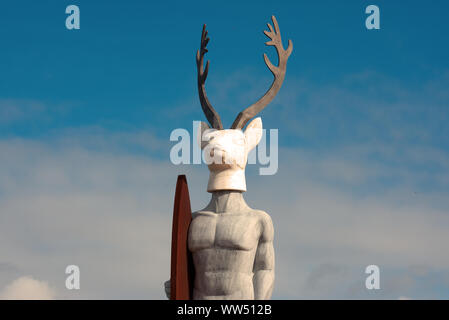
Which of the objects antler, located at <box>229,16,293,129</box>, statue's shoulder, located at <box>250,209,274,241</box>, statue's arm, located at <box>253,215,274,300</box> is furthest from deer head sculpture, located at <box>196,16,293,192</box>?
statue's arm, located at <box>253,215,274,300</box>

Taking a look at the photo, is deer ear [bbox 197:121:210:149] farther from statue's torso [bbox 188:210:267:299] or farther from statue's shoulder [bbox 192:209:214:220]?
statue's torso [bbox 188:210:267:299]

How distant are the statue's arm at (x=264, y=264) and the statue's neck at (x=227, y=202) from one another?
306 millimetres

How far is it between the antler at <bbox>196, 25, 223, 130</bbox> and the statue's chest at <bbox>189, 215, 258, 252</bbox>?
1.01m

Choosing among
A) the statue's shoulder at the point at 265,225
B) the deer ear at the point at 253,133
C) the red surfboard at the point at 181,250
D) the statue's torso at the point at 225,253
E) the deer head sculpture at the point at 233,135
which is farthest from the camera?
the deer ear at the point at 253,133

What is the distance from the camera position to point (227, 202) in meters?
7.31

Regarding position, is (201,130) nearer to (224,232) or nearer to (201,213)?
(201,213)

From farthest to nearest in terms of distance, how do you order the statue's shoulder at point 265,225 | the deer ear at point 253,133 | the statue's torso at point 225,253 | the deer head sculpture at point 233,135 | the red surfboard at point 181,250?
the deer ear at point 253,133 < the deer head sculpture at point 233,135 < the statue's shoulder at point 265,225 < the statue's torso at point 225,253 < the red surfboard at point 181,250

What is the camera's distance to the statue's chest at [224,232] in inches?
278

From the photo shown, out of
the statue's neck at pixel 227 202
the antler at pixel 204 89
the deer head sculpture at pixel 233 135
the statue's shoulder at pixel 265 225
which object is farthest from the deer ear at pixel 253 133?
the statue's shoulder at pixel 265 225

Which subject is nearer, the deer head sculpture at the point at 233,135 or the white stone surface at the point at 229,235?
the white stone surface at the point at 229,235

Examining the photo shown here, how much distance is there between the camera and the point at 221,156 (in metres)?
7.25

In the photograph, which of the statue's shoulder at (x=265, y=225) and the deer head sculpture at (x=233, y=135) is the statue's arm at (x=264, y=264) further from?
the deer head sculpture at (x=233, y=135)
